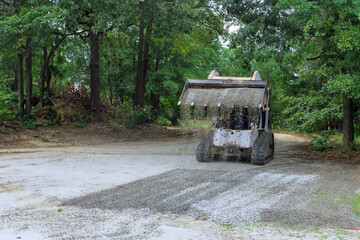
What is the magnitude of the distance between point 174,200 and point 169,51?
28261 mm

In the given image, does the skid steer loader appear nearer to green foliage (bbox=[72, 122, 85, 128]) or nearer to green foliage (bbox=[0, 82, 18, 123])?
green foliage (bbox=[72, 122, 85, 128])

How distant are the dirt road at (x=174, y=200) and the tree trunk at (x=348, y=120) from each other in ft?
11.1

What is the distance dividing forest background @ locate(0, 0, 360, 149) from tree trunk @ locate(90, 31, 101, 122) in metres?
0.06

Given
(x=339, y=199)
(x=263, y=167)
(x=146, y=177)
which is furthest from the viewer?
(x=263, y=167)

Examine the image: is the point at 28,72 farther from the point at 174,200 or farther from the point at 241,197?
the point at 241,197

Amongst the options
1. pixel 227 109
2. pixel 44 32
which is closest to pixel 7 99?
pixel 44 32

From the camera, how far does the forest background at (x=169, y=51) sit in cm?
1265

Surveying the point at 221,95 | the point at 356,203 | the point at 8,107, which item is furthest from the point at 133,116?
the point at 356,203

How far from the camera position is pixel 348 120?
1520cm

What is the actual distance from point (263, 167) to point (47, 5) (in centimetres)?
1184

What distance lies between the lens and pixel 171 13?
18375 mm

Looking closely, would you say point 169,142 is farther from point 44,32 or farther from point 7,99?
point 7,99

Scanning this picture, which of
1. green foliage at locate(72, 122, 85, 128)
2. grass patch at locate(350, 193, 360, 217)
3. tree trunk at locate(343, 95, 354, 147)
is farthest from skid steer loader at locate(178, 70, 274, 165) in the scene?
green foliage at locate(72, 122, 85, 128)

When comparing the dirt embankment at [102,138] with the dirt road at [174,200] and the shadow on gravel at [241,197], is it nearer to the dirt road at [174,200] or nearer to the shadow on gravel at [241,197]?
the dirt road at [174,200]
